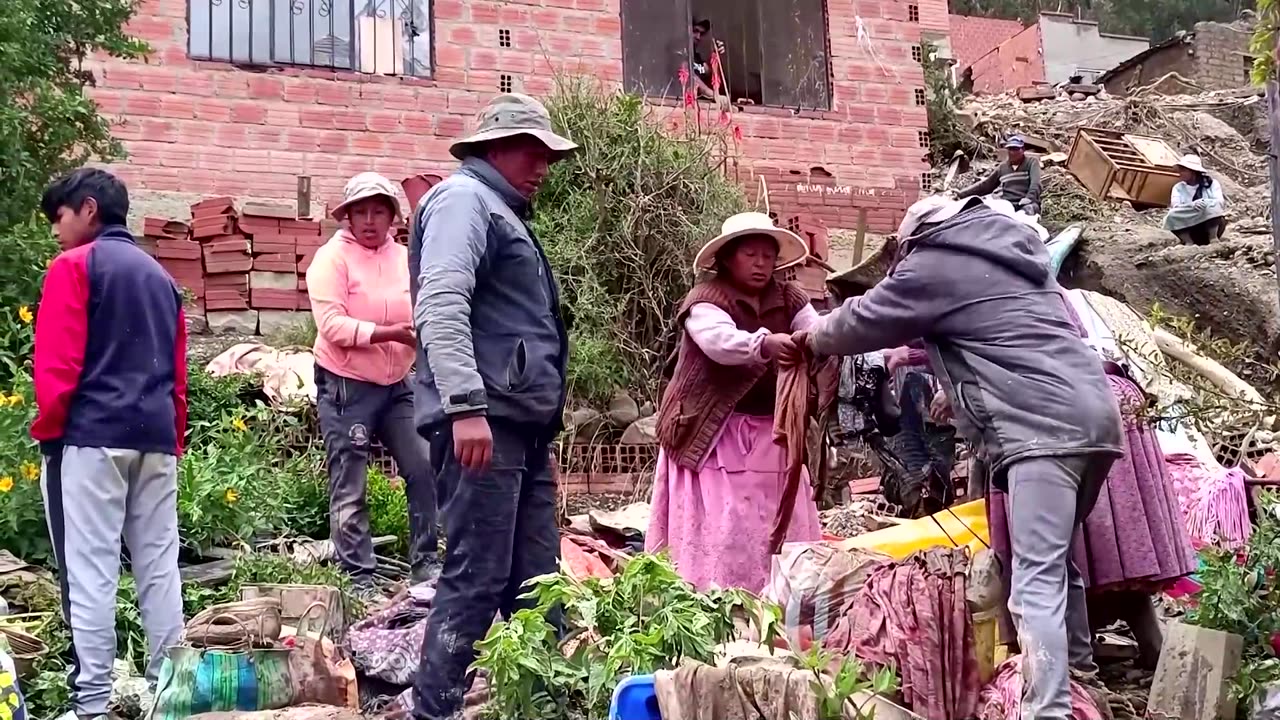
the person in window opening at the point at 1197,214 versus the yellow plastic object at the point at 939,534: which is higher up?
the person in window opening at the point at 1197,214

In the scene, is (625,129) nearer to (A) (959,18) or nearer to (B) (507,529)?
(B) (507,529)

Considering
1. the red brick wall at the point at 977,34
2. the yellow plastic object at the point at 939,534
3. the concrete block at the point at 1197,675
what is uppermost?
the red brick wall at the point at 977,34

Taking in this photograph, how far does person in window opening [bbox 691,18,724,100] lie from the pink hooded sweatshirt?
18.1 ft

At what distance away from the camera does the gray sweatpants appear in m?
4.10

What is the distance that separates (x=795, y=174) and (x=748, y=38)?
6.03 ft

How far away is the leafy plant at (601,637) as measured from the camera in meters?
3.52

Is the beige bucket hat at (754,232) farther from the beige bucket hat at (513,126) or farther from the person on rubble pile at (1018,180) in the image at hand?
the person on rubble pile at (1018,180)

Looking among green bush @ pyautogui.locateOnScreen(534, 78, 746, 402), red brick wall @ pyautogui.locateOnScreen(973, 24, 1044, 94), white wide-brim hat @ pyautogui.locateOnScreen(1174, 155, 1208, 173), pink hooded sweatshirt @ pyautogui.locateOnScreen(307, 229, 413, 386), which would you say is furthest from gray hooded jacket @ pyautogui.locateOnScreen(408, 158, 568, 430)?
red brick wall @ pyautogui.locateOnScreen(973, 24, 1044, 94)

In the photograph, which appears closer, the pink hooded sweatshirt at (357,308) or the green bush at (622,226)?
the pink hooded sweatshirt at (357,308)

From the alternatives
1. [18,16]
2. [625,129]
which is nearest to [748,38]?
[625,129]

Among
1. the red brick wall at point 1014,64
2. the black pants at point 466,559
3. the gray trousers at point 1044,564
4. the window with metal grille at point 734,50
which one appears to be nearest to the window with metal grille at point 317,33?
the window with metal grille at point 734,50

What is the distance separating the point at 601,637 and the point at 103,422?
1771 millimetres

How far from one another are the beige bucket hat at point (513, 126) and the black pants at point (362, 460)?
195cm

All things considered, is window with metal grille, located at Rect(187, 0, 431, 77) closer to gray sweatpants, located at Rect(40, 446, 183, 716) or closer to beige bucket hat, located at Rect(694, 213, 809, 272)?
beige bucket hat, located at Rect(694, 213, 809, 272)
